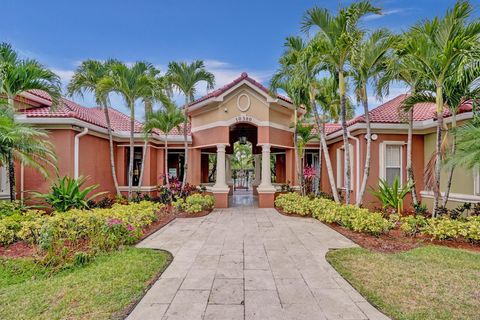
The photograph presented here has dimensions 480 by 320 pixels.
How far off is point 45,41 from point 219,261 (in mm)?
15346

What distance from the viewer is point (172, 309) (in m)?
3.84

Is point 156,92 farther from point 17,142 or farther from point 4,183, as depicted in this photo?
point 4,183

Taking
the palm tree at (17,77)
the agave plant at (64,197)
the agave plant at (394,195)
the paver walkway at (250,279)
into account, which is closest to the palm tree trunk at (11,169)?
the palm tree at (17,77)

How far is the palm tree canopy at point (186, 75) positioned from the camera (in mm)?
12235

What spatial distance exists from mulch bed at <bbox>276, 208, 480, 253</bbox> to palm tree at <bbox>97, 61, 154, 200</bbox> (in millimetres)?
9335

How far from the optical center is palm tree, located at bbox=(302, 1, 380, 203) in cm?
854

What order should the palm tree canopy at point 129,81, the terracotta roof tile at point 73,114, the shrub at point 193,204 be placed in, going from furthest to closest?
the shrub at point 193,204
the palm tree canopy at point 129,81
the terracotta roof tile at point 73,114

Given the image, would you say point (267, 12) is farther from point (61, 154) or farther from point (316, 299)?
point (316, 299)

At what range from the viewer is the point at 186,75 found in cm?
1231

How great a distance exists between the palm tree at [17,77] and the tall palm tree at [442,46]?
38.7 ft

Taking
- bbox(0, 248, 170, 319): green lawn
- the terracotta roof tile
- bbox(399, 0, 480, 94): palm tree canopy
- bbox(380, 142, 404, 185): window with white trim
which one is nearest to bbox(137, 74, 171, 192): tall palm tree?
the terracotta roof tile

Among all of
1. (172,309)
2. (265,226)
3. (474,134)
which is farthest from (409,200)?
(172,309)

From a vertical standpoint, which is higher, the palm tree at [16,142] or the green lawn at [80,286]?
the palm tree at [16,142]

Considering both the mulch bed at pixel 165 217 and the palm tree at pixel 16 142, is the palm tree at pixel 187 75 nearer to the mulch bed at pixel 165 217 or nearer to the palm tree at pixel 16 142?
the mulch bed at pixel 165 217
